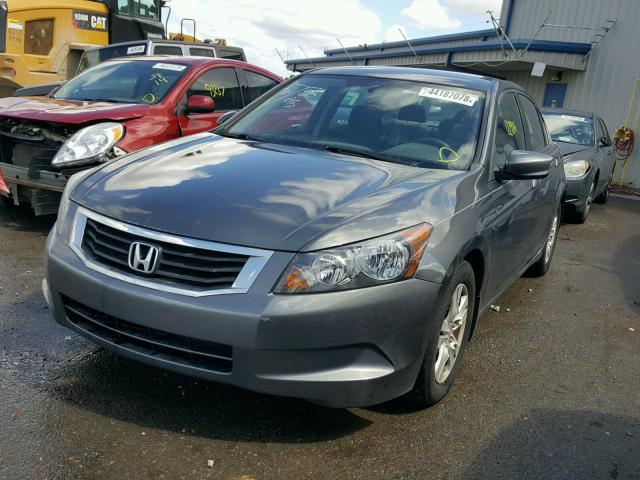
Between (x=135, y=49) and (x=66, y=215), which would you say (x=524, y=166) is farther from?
(x=135, y=49)

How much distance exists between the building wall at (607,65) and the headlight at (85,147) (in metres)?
12.8

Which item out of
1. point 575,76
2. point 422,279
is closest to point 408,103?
point 422,279

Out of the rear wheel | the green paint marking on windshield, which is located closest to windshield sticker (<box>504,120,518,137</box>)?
the green paint marking on windshield

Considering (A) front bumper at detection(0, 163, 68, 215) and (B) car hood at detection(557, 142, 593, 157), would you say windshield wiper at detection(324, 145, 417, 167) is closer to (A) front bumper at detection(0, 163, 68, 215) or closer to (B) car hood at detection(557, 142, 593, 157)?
(A) front bumper at detection(0, 163, 68, 215)

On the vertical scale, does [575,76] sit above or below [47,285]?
above

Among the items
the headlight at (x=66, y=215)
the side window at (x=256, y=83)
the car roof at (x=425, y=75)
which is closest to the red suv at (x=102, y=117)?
the side window at (x=256, y=83)

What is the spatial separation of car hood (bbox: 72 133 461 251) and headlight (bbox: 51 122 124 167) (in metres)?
1.90

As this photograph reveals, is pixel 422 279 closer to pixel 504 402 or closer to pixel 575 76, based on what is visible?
pixel 504 402

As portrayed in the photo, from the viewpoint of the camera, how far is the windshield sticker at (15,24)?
11617 mm

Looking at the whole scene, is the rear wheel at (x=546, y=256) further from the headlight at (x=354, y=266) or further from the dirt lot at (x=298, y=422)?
the headlight at (x=354, y=266)

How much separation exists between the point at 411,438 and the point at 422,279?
78 centimetres

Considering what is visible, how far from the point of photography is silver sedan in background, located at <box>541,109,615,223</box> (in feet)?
27.6

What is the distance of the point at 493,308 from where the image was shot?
15.7 feet

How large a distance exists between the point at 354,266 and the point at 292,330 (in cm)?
36
